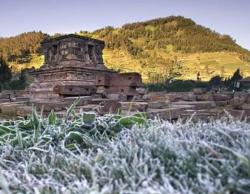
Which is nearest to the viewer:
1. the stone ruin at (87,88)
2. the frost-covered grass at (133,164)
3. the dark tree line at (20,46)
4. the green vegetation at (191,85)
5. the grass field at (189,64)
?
the frost-covered grass at (133,164)

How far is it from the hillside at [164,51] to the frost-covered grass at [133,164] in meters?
45.2

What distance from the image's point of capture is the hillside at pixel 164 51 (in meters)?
55.1

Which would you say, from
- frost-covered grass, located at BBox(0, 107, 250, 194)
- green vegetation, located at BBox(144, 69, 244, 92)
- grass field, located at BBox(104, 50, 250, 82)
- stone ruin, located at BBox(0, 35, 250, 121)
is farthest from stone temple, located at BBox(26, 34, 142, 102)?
grass field, located at BBox(104, 50, 250, 82)

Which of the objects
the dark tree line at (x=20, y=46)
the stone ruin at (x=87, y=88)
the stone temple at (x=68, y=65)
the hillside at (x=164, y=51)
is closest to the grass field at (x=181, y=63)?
the hillside at (x=164, y=51)

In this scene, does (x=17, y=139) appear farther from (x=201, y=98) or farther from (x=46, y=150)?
(x=201, y=98)

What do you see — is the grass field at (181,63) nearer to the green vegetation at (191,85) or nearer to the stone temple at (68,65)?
the green vegetation at (191,85)

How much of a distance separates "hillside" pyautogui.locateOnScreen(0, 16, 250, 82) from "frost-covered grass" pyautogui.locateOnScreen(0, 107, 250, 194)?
45.2 metres

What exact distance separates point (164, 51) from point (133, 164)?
66.7 m

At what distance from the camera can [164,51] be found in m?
66.6

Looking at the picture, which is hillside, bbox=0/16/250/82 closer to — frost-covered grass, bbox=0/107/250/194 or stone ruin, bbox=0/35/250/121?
stone ruin, bbox=0/35/250/121

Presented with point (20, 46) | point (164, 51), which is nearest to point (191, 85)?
point (164, 51)

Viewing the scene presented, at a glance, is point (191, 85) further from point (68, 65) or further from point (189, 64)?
point (189, 64)

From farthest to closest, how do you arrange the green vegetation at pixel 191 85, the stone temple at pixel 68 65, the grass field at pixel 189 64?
the grass field at pixel 189 64, the green vegetation at pixel 191 85, the stone temple at pixel 68 65

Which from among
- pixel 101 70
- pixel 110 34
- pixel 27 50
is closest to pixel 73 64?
pixel 101 70
